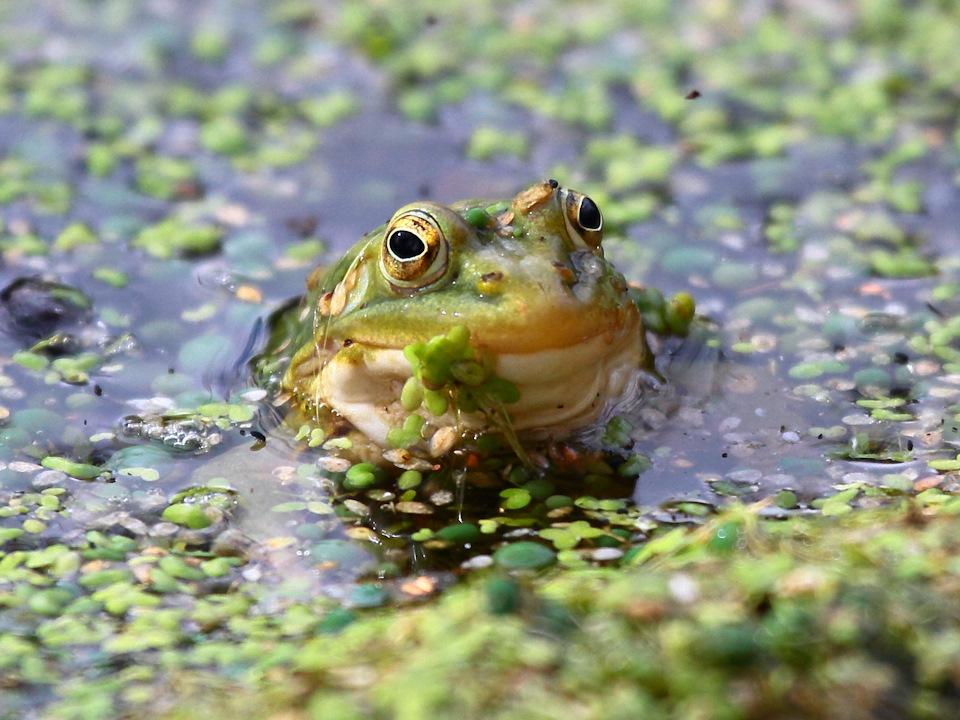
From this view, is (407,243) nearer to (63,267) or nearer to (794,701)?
(794,701)

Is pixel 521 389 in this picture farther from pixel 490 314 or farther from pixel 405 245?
pixel 405 245

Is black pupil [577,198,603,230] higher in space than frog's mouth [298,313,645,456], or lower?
higher

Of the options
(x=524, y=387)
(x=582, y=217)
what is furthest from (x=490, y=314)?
(x=582, y=217)

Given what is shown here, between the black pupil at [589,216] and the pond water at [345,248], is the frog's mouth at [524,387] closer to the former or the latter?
the pond water at [345,248]

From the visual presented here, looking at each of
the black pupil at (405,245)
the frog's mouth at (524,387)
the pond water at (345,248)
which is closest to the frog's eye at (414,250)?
the black pupil at (405,245)

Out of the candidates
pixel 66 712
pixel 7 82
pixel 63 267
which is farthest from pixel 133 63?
pixel 66 712

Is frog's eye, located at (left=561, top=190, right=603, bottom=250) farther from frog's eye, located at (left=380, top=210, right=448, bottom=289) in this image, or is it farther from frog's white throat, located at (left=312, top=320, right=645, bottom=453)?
frog's eye, located at (left=380, top=210, right=448, bottom=289)

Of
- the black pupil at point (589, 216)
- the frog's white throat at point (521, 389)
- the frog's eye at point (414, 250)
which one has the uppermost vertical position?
the black pupil at point (589, 216)

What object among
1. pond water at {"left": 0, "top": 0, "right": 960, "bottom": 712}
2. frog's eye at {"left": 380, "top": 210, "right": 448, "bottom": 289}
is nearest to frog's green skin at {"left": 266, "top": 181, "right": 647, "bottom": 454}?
frog's eye at {"left": 380, "top": 210, "right": 448, "bottom": 289}
